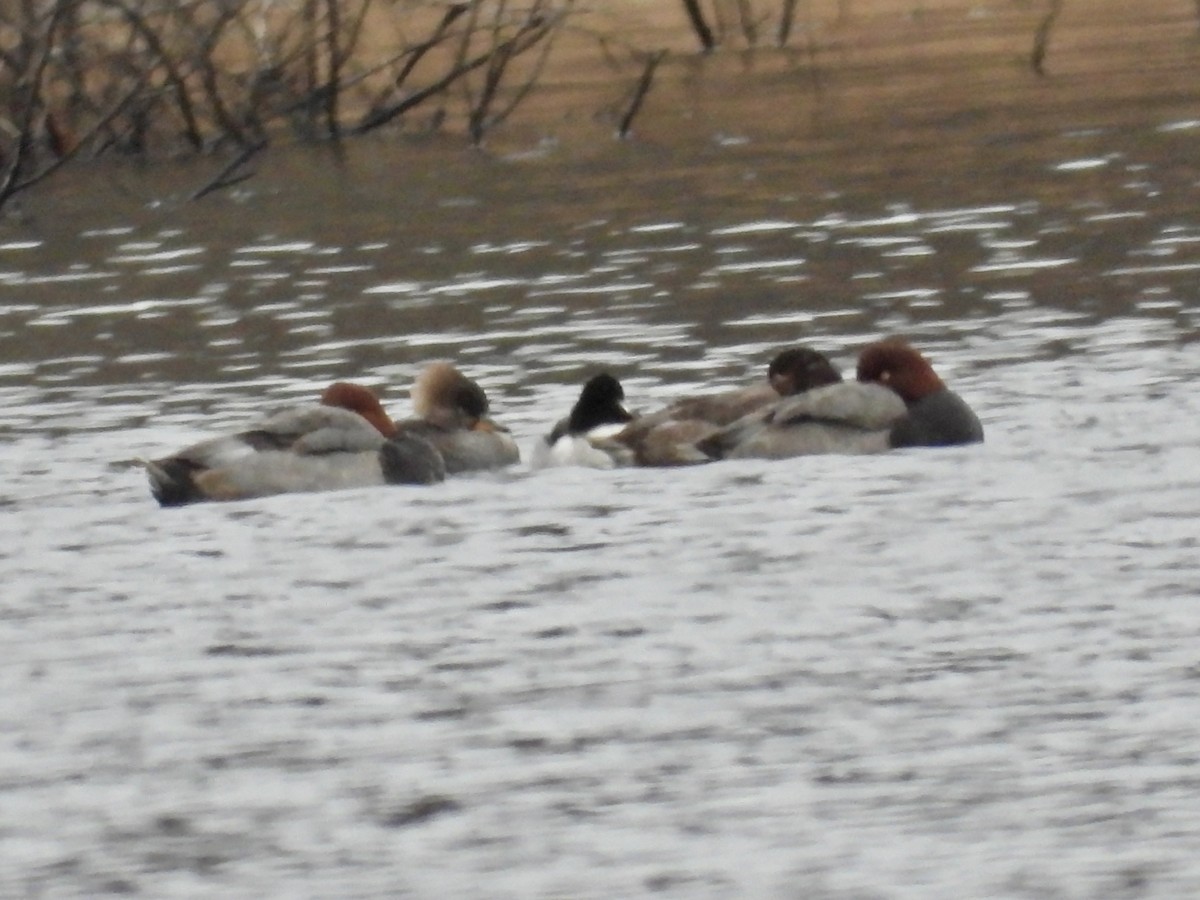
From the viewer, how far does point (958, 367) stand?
1502cm

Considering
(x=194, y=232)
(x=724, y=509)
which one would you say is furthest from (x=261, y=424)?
(x=194, y=232)

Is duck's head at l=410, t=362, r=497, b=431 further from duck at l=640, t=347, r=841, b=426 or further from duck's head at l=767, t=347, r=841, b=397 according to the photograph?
duck's head at l=767, t=347, r=841, b=397

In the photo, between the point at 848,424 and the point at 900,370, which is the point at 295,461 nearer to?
the point at 848,424

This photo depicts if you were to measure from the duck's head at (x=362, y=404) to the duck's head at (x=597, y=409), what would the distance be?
2.55ft

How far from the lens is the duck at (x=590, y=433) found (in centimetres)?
1298

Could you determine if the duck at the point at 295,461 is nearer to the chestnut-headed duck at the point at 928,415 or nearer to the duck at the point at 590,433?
the duck at the point at 590,433

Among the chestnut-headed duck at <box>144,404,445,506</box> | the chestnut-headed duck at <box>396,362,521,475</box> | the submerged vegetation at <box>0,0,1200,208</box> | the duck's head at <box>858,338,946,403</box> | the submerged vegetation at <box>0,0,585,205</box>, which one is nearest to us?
the chestnut-headed duck at <box>144,404,445,506</box>

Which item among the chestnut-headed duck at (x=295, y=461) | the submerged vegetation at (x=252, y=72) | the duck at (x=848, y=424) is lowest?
the duck at (x=848, y=424)

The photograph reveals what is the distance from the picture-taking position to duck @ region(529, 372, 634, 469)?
1298cm

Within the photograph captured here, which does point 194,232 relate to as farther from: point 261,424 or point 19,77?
Answer: point 261,424

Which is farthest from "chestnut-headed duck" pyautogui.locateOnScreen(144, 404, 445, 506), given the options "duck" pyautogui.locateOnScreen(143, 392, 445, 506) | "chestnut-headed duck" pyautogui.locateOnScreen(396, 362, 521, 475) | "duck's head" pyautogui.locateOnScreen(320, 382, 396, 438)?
"duck's head" pyautogui.locateOnScreen(320, 382, 396, 438)

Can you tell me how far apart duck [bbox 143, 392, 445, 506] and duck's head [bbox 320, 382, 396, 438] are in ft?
1.46

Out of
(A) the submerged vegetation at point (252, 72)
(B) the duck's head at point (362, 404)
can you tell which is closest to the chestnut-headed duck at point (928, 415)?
(B) the duck's head at point (362, 404)

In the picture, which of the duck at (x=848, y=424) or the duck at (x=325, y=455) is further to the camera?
the duck at (x=848, y=424)
